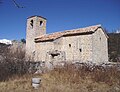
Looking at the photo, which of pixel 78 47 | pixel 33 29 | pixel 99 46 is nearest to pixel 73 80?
pixel 78 47

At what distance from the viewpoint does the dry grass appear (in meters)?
7.10

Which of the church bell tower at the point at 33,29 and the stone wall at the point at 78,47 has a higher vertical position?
the church bell tower at the point at 33,29

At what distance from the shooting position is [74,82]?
8195 mm

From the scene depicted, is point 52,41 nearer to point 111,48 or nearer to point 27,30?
point 27,30

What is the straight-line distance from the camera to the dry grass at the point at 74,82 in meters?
7.10

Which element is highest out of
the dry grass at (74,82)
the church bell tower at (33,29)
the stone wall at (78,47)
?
the church bell tower at (33,29)

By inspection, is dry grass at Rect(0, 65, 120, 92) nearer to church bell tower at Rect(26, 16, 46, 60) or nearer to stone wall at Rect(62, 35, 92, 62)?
stone wall at Rect(62, 35, 92, 62)

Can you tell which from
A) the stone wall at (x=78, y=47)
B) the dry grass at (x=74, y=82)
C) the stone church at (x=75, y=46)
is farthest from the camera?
the stone wall at (x=78, y=47)

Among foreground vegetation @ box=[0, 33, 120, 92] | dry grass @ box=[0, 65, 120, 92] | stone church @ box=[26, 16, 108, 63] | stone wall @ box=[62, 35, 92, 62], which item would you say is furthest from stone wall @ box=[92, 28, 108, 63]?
dry grass @ box=[0, 65, 120, 92]

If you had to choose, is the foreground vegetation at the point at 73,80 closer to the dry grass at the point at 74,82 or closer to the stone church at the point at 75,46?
the dry grass at the point at 74,82

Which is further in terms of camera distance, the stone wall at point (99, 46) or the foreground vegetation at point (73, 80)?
the stone wall at point (99, 46)

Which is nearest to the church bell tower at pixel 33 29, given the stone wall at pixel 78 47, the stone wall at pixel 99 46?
the stone wall at pixel 78 47

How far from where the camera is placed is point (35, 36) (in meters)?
26.9

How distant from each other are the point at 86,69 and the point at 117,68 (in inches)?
72.2
